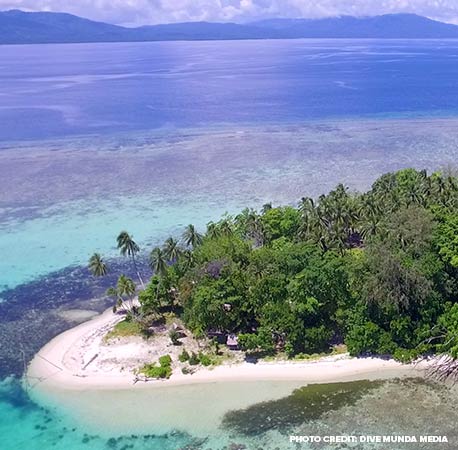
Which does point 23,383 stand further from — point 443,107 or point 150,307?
point 443,107

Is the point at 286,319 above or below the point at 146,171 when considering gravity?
below

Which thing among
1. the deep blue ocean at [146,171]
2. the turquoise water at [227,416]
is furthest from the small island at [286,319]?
the deep blue ocean at [146,171]

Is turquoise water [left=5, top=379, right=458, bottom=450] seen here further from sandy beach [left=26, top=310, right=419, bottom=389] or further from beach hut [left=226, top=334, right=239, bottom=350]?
beach hut [left=226, top=334, right=239, bottom=350]

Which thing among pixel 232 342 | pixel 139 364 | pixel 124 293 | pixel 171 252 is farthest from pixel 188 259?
pixel 139 364

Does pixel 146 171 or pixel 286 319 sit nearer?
pixel 286 319

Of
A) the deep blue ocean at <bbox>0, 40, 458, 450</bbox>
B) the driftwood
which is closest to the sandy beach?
the driftwood

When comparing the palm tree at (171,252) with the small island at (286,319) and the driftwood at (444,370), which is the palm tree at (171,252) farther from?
the driftwood at (444,370)

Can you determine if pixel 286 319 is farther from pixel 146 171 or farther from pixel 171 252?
pixel 146 171
